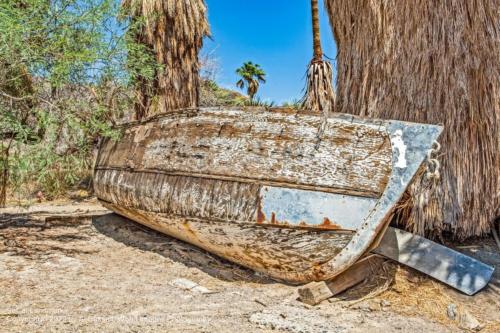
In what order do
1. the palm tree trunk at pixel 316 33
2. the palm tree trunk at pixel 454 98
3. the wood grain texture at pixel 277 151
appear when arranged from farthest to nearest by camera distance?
the palm tree trunk at pixel 316 33, the palm tree trunk at pixel 454 98, the wood grain texture at pixel 277 151

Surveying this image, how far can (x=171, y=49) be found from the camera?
324 inches

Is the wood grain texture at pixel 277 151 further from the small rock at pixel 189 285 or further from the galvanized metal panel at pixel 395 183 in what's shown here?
the small rock at pixel 189 285

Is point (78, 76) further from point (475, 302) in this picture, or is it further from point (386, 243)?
point (475, 302)

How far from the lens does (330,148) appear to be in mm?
3146

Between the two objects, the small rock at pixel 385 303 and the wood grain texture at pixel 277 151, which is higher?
the wood grain texture at pixel 277 151

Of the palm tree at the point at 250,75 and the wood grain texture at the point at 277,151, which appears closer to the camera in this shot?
the wood grain texture at the point at 277,151

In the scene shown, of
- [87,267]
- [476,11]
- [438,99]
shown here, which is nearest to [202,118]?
[87,267]

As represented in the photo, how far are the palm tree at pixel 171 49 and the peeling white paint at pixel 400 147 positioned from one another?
5910 mm

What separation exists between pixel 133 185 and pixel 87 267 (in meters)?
1.06

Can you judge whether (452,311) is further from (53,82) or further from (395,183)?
(53,82)

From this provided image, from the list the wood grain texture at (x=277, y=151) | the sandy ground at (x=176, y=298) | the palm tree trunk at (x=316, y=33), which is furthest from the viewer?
the palm tree trunk at (x=316, y=33)

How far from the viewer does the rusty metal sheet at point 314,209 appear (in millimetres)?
2967

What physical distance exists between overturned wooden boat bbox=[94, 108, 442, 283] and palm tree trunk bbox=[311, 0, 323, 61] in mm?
5633

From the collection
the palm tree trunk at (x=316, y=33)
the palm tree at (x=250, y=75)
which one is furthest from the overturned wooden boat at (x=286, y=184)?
the palm tree at (x=250, y=75)
